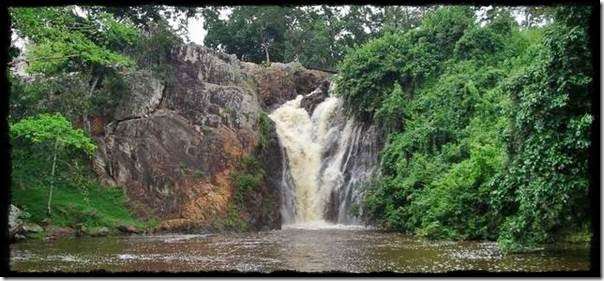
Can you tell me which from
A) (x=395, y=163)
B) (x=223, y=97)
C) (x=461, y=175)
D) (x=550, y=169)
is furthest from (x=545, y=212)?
(x=223, y=97)

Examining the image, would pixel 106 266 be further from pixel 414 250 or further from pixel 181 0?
pixel 181 0

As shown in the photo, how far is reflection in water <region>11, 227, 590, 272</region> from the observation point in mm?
9344

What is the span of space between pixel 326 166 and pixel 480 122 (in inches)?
286

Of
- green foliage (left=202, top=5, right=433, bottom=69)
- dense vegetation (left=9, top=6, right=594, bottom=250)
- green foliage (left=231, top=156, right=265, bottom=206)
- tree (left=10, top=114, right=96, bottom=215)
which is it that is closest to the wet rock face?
green foliage (left=231, top=156, right=265, bottom=206)

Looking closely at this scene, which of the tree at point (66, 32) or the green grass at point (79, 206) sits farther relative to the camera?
the green grass at point (79, 206)

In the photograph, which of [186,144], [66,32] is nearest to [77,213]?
[186,144]

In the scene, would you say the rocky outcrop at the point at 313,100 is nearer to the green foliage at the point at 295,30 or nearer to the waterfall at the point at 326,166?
the waterfall at the point at 326,166

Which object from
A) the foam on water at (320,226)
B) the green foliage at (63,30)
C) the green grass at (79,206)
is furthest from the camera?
the foam on water at (320,226)

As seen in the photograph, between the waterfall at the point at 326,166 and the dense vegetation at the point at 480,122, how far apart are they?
1.12 meters

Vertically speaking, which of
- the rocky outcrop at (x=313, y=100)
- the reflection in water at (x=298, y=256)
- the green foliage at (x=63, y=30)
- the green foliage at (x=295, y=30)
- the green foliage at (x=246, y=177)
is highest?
the green foliage at (x=295, y=30)

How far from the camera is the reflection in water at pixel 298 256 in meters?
9.34

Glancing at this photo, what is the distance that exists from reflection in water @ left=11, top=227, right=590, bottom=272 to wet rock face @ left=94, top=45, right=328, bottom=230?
290 inches

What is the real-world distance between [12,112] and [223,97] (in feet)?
28.0

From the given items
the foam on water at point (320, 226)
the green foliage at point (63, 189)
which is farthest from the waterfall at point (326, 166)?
the green foliage at point (63, 189)
